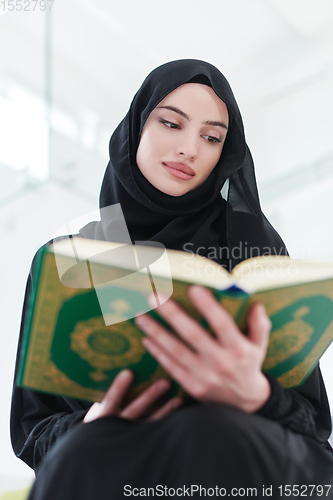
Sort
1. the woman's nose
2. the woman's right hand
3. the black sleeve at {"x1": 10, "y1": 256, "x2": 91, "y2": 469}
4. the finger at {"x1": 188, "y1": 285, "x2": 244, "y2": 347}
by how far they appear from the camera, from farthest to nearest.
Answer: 1. the woman's nose
2. the black sleeve at {"x1": 10, "y1": 256, "x2": 91, "y2": 469}
3. the woman's right hand
4. the finger at {"x1": 188, "y1": 285, "x2": 244, "y2": 347}

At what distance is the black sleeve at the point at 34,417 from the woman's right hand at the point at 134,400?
170 millimetres

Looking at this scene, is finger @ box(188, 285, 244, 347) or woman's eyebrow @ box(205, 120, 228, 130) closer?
finger @ box(188, 285, 244, 347)

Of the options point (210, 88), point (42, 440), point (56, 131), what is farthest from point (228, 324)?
point (56, 131)

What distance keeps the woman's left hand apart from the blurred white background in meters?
1.41

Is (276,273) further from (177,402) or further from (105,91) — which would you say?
(105,91)

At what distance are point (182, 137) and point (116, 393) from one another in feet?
1.79

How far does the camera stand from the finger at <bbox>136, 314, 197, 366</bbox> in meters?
0.50

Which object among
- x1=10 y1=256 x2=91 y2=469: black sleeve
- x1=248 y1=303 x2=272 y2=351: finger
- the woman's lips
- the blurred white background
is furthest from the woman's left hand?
the blurred white background

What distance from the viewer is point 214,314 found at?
0.46 meters

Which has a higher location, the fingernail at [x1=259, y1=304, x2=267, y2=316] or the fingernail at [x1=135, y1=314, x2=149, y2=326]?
the fingernail at [x1=259, y1=304, x2=267, y2=316]

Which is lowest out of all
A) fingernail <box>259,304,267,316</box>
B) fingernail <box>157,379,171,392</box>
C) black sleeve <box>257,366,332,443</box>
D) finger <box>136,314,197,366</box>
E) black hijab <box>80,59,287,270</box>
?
black sleeve <box>257,366,332,443</box>

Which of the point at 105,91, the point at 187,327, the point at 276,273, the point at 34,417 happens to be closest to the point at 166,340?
the point at 187,327

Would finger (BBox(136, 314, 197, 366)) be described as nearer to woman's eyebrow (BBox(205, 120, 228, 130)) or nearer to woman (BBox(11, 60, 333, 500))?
woman (BBox(11, 60, 333, 500))

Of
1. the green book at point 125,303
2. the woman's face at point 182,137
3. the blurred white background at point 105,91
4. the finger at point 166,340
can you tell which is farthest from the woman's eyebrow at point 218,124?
the blurred white background at point 105,91
